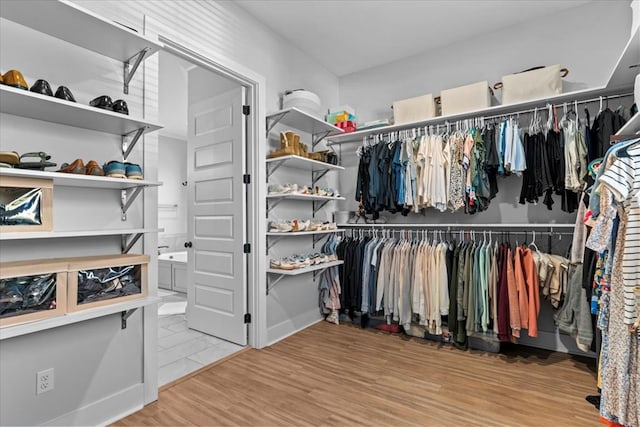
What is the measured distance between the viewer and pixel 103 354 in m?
1.89

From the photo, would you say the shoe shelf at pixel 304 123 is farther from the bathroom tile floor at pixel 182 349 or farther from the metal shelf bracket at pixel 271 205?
the bathroom tile floor at pixel 182 349

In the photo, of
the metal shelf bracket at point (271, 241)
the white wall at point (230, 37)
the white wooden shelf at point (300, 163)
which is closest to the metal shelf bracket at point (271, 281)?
the metal shelf bracket at point (271, 241)

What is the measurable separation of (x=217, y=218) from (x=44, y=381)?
5.73ft

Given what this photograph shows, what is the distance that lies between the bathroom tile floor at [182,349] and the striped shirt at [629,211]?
8.71ft

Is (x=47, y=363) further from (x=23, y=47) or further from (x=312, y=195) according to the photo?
(x=312, y=195)

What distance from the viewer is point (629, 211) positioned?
1.52 metres

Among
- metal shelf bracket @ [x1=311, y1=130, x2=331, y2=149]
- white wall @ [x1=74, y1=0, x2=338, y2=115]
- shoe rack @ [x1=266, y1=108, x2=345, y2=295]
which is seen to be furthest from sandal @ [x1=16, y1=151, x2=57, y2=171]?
metal shelf bracket @ [x1=311, y1=130, x2=331, y2=149]

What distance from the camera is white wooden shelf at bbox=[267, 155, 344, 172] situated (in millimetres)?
2953

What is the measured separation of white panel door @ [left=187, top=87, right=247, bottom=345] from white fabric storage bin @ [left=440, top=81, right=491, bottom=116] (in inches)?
75.0

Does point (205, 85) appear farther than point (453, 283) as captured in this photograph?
Yes

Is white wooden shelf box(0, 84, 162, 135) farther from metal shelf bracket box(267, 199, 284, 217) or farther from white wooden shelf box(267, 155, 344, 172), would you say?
metal shelf bracket box(267, 199, 284, 217)

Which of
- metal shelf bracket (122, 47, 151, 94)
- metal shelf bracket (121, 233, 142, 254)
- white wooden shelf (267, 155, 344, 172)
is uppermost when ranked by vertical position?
metal shelf bracket (122, 47, 151, 94)

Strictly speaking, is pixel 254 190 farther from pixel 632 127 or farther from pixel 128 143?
pixel 632 127

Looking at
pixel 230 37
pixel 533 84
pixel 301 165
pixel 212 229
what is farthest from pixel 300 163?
pixel 533 84
